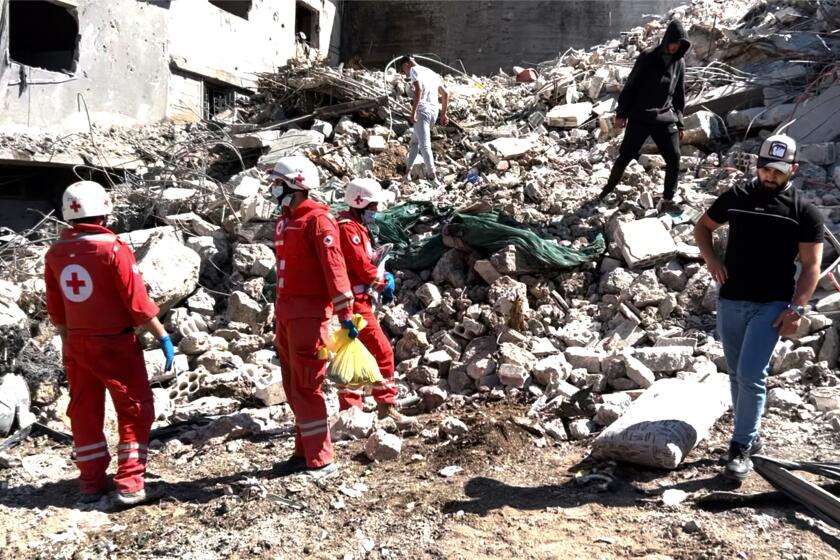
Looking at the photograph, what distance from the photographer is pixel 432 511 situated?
4.09 metres

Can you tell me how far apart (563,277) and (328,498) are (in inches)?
132

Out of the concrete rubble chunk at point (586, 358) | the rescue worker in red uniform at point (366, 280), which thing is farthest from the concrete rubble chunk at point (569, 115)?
the rescue worker in red uniform at point (366, 280)

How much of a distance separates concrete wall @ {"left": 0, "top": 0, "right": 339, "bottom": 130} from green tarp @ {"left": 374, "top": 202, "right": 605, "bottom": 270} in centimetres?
548

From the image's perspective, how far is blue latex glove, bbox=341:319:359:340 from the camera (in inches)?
180

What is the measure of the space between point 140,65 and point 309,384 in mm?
9153

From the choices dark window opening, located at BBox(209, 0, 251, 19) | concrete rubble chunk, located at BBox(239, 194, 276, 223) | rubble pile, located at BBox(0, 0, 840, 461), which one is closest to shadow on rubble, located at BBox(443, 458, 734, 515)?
rubble pile, located at BBox(0, 0, 840, 461)

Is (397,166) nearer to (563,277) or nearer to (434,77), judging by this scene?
(434,77)

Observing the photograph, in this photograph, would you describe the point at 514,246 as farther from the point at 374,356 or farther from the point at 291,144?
the point at 291,144

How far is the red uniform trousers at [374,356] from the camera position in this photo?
5441 millimetres

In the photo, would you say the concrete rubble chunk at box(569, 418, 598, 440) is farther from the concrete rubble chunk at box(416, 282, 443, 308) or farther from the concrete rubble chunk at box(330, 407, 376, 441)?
the concrete rubble chunk at box(416, 282, 443, 308)

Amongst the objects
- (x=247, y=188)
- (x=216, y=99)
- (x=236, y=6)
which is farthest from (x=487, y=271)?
(x=236, y=6)

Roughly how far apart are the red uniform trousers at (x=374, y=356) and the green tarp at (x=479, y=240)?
5.89 ft

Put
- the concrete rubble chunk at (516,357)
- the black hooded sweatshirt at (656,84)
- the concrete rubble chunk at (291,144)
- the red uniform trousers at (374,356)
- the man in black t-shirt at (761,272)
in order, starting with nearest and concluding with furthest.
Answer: the man in black t-shirt at (761,272) < the red uniform trousers at (374,356) < the concrete rubble chunk at (516,357) < the black hooded sweatshirt at (656,84) < the concrete rubble chunk at (291,144)

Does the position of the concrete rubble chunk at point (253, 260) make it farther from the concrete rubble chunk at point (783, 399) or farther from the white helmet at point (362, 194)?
the concrete rubble chunk at point (783, 399)
